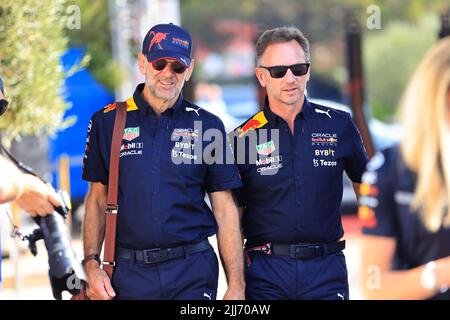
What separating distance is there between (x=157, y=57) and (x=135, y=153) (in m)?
0.47

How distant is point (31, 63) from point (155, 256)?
12.4ft

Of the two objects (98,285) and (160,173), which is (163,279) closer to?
(98,285)

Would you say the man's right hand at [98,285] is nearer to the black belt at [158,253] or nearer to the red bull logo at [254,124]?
the black belt at [158,253]

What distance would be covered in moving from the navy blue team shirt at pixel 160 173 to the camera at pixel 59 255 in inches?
22.3

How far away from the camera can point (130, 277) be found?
4863 millimetres

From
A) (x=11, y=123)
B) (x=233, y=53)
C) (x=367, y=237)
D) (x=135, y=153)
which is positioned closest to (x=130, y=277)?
(x=135, y=153)

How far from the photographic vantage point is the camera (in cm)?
418

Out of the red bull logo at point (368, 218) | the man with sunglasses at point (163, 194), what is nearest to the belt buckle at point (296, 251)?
the man with sunglasses at point (163, 194)

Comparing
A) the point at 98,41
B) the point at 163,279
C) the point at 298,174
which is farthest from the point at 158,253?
the point at 98,41

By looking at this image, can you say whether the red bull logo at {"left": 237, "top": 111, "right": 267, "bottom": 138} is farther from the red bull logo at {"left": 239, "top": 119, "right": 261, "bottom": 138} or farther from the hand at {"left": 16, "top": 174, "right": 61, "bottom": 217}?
the hand at {"left": 16, "top": 174, "right": 61, "bottom": 217}

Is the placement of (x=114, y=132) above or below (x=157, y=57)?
below

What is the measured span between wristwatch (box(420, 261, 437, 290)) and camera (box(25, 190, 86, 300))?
57.7 inches

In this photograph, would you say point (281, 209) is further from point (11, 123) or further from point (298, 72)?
point (11, 123)
